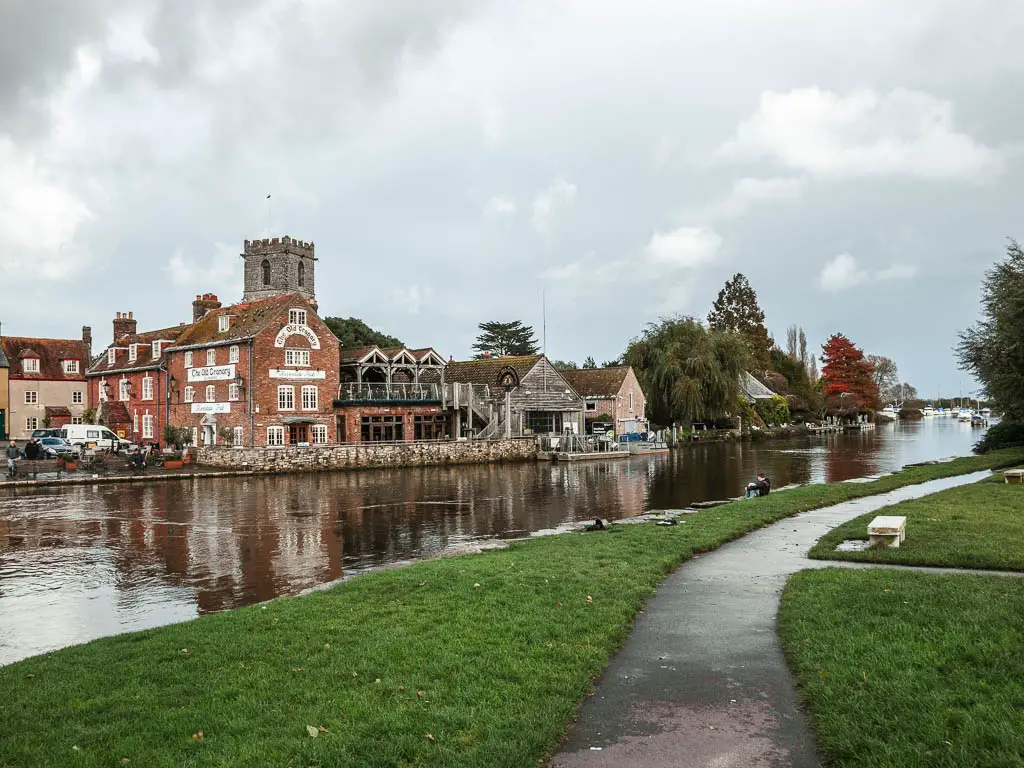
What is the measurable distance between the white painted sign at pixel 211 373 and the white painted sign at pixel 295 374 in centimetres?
242

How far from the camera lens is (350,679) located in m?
7.43

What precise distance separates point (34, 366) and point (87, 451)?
24.7 m

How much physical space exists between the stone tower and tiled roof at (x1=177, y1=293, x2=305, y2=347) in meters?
21.7

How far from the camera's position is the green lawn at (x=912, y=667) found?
5613mm

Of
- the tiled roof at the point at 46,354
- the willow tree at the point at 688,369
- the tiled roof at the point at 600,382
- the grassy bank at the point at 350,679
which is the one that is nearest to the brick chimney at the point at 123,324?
the tiled roof at the point at 46,354

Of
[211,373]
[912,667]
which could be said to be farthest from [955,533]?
[211,373]

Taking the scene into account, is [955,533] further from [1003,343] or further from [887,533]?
[1003,343]

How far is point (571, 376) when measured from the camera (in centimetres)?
7144

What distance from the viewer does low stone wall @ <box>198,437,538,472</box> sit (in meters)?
41.9

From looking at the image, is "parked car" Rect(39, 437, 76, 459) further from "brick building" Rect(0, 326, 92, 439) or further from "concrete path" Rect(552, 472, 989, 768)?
"concrete path" Rect(552, 472, 989, 768)

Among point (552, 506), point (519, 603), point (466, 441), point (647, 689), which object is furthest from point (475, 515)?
point (466, 441)

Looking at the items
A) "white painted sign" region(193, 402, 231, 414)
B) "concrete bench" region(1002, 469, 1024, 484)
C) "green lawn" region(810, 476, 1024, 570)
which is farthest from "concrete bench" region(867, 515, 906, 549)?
"white painted sign" region(193, 402, 231, 414)

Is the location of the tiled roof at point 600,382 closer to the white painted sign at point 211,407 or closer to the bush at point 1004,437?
the bush at point 1004,437

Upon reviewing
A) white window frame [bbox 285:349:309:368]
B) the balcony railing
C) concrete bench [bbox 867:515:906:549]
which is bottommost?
concrete bench [bbox 867:515:906:549]
